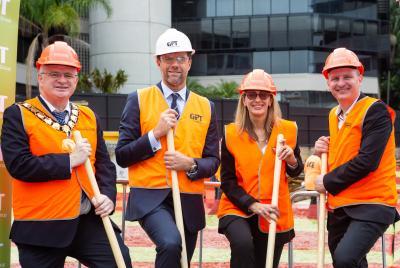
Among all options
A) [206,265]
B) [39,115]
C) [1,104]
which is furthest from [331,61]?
[206,265]

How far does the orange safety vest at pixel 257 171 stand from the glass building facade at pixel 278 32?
3427 centimetres

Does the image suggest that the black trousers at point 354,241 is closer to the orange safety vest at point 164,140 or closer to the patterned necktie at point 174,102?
the orange safety vest at point 164,140

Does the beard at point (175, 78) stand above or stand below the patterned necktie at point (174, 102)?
above

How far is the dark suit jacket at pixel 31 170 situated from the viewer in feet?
13.4

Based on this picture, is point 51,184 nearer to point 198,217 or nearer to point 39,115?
point 39,115

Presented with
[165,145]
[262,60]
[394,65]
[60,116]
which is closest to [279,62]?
[262,60]


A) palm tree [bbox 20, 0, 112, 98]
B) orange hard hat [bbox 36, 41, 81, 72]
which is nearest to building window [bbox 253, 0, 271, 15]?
palm tree [bbox 20, 0, 112, 98]

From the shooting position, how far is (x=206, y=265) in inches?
321

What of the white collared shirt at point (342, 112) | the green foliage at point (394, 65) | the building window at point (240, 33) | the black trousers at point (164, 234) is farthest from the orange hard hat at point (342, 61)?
the green foliage at point (394, 65)

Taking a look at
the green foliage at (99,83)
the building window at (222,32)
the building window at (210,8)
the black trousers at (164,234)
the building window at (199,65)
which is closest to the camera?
the black trousers at (164,234)

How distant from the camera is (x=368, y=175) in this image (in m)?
4.51

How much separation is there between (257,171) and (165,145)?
74 centimetres

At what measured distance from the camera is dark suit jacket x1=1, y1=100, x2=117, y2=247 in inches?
160

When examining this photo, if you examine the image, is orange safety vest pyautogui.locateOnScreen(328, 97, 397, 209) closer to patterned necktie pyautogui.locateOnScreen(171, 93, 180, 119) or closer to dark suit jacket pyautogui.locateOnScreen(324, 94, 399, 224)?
dark suit jacket pyautogui.locateOnScreen(324, 94, 399, 224)
